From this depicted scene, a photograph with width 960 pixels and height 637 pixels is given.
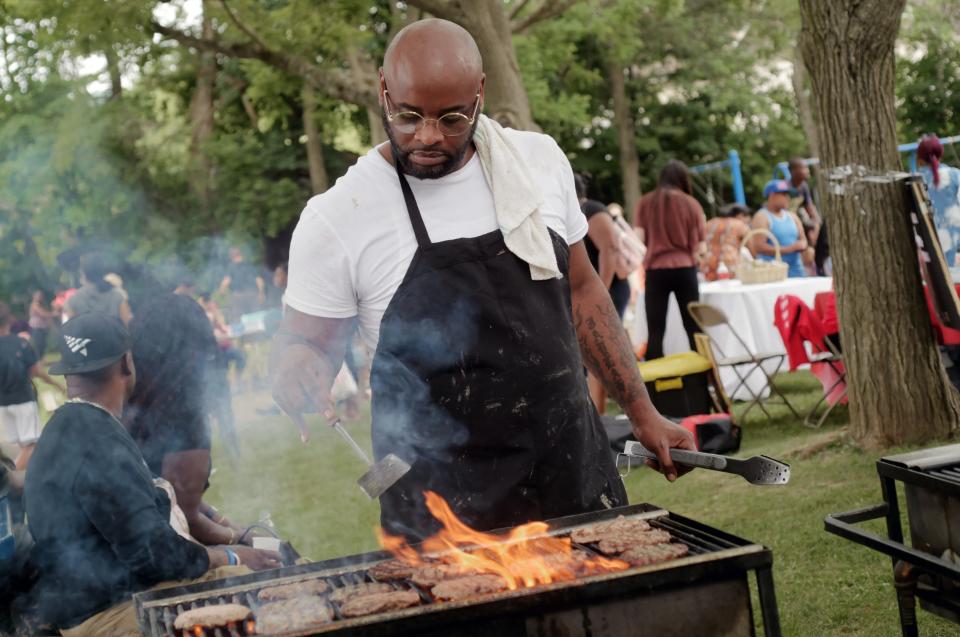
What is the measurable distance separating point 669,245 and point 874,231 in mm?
2930

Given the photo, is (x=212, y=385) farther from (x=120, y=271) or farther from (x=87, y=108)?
(x=87, y=108)

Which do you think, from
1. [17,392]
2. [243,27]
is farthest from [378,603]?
[243,27]

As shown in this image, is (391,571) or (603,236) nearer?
(391,571)

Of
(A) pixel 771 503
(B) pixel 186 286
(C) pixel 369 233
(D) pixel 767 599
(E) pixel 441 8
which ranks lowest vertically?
(A) pixel 771 503

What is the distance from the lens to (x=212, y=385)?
6.68 metres

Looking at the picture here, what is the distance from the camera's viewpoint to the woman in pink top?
9.48 metres

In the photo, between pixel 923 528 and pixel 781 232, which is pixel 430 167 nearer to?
pixel 923 528

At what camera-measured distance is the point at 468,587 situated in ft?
7.79

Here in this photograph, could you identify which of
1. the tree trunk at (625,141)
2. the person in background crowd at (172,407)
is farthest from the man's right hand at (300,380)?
the tree trunk at (625,141)

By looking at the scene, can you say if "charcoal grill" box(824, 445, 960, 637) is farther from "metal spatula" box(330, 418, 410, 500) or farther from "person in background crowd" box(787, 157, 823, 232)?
"person in background crowd" box(787, 157, 823, 232)

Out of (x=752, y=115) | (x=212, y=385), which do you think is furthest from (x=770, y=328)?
(x=752, y=115)

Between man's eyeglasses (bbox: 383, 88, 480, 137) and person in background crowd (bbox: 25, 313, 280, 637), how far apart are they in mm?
1721

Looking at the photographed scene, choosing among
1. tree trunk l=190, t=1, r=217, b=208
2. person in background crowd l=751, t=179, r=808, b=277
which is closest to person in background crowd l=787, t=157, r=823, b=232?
person in background crowd l=751, t=179, r=808, b=277

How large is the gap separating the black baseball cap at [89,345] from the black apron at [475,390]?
68.3 inches
